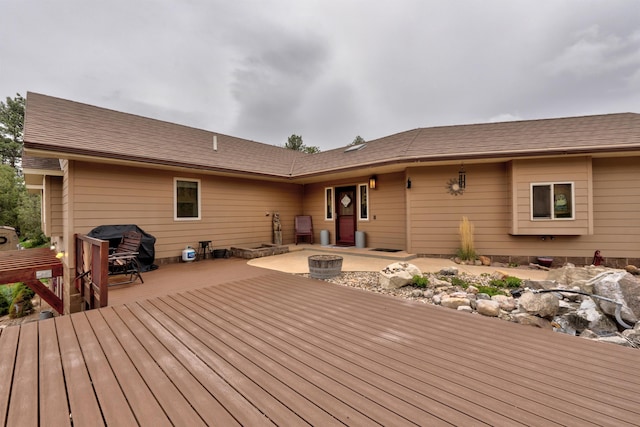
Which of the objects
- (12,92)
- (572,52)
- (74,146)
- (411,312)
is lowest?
(411,312)

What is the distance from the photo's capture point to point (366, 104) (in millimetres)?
12953

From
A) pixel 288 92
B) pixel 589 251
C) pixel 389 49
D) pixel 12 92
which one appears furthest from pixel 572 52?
pixel 12 92

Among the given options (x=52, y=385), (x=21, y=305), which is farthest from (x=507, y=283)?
(x=21, y=305)

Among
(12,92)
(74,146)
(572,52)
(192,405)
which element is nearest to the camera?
(192,405)

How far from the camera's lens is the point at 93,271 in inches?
142

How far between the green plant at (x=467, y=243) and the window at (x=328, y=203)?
13.7 ft

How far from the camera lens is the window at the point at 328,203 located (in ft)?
29.2

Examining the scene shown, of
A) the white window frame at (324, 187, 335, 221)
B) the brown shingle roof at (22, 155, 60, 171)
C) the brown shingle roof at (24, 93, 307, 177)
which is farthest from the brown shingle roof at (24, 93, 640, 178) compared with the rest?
the brown shingle roof at (22, 155, 60, 171)

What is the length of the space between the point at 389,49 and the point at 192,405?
1103cm

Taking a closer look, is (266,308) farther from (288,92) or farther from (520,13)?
(288,92)

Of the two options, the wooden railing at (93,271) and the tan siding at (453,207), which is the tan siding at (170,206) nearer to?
the wooden railing at (93,271)

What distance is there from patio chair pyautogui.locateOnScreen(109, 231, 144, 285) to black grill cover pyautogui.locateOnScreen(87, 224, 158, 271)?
0.58 feet

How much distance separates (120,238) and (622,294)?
25.6 feet

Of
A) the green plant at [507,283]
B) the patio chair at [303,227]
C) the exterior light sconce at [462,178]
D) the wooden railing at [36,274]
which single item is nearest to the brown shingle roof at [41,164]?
the wooden railing at [36,274]
